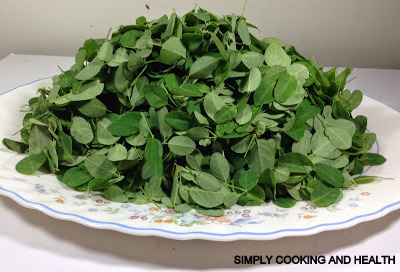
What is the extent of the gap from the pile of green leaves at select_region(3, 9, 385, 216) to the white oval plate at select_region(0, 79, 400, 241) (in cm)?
1

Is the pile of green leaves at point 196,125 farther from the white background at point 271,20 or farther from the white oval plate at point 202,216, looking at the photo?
the white background at point 271,20

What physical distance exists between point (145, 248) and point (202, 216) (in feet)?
0.22

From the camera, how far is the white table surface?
20.0 inches

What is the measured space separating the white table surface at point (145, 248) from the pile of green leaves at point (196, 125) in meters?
0.04


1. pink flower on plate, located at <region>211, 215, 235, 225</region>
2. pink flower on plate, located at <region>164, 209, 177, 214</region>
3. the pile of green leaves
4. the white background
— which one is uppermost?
the white background

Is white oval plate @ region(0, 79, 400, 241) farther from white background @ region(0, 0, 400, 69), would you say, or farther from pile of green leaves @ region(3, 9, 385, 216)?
white background @ region(0, 0, 400, 69)

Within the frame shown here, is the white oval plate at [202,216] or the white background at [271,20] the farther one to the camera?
the white background at [271,20]

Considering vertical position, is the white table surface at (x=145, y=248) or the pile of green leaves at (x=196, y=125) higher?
the pile of green leaves at (x=196, y=125)

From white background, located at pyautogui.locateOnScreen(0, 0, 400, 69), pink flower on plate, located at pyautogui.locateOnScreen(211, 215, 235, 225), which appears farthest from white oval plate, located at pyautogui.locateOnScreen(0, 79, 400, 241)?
white background, located at pyautogui.locateOnScreen(0, 0, 400, 69)

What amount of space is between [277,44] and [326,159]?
146 mm

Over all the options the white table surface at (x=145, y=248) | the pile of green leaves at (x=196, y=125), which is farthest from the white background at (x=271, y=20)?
the white table surface at (x=145, y=248)

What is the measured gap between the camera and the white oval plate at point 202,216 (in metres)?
0.48

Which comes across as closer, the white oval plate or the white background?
the white oval plate

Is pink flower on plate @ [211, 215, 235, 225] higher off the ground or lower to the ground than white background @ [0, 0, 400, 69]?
lower
